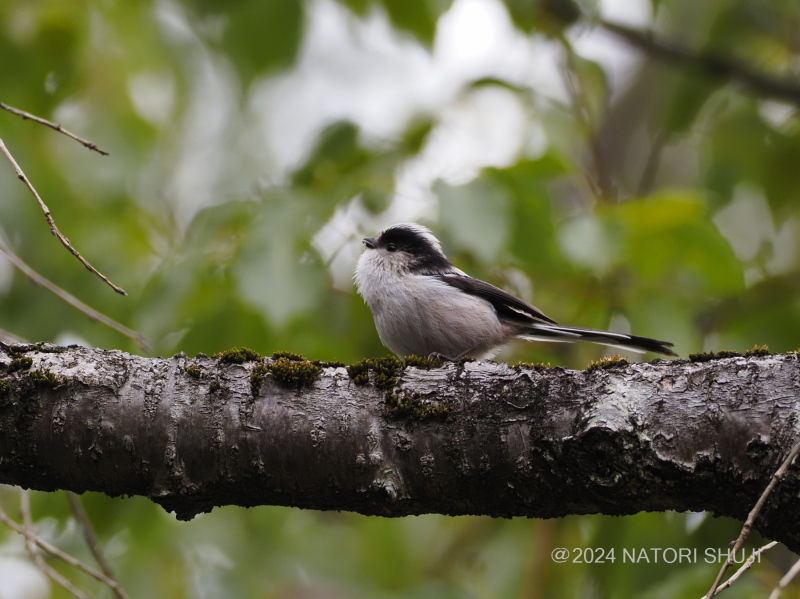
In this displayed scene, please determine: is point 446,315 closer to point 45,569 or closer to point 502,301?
point 502,301

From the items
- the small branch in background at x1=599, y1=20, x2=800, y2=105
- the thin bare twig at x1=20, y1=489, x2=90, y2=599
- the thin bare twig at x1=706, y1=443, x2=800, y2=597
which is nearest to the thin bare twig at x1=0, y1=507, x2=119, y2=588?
the thin bare twig at x1=20, y1=489, x2=90, y2=599

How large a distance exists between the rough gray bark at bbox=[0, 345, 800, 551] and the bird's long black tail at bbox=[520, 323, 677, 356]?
1.41m

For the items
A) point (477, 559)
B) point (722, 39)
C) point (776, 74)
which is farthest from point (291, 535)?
point (776, 74)

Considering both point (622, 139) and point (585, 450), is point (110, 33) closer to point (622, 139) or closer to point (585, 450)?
point (585, 450)

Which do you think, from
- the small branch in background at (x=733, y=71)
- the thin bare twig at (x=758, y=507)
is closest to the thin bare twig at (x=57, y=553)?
the thin bare twig at (x=758, y=507)

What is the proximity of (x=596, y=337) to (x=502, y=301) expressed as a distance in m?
0.75

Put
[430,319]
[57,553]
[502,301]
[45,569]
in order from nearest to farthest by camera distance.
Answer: [57,553], [45,569], [430,319], [502,301]

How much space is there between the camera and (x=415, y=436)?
2844 mm

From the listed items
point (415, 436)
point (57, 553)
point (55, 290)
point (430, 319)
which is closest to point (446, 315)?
A: point (430, 319)

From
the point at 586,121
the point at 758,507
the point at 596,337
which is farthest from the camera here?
the point at 586,121

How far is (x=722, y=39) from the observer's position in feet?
21.1

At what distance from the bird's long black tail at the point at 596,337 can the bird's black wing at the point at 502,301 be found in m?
0.07

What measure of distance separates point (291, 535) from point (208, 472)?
4047 mm

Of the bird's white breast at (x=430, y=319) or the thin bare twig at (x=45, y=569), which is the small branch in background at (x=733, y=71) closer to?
the bird's white breast at (x=430, y=319)
